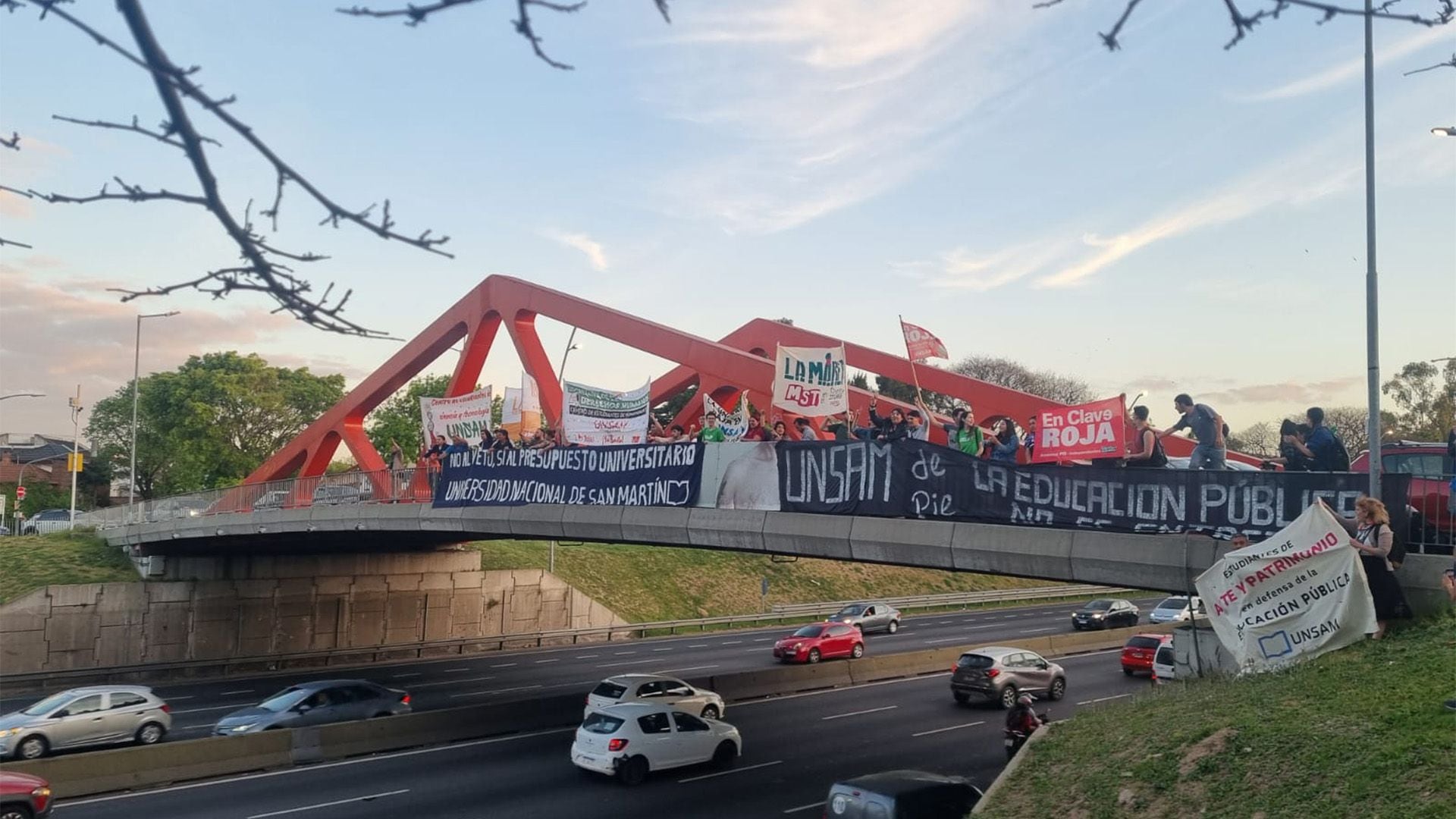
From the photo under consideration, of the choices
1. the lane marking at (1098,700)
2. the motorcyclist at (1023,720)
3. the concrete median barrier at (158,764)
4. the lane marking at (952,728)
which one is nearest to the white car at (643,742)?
the lane marking at (952,728)

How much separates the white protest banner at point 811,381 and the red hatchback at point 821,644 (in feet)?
58.7

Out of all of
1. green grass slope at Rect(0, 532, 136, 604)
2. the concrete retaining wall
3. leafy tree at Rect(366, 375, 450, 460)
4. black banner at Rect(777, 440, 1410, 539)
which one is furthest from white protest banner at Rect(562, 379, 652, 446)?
leafy tree at Rect(366, 375, 450, 460)

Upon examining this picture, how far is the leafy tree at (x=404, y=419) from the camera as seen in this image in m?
68.8

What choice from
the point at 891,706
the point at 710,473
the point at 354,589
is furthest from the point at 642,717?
the point at 354,589

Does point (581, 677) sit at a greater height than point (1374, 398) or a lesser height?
lesser

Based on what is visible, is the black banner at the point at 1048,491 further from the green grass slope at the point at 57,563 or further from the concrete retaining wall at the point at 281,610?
the green grass slope at the point at 57,563

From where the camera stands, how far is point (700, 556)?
54938mm

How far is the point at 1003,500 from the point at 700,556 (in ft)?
136

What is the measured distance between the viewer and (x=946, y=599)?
175 feet

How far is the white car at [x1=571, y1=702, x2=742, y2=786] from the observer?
1794 centimetres

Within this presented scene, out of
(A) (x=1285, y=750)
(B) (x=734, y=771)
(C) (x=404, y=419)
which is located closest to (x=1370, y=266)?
(A) (x=1285, y=750)

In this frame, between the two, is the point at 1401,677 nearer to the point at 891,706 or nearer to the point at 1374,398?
the point at 1374,398

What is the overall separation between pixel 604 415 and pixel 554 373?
10409 millimetres

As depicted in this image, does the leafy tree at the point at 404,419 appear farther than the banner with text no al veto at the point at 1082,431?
Yes
